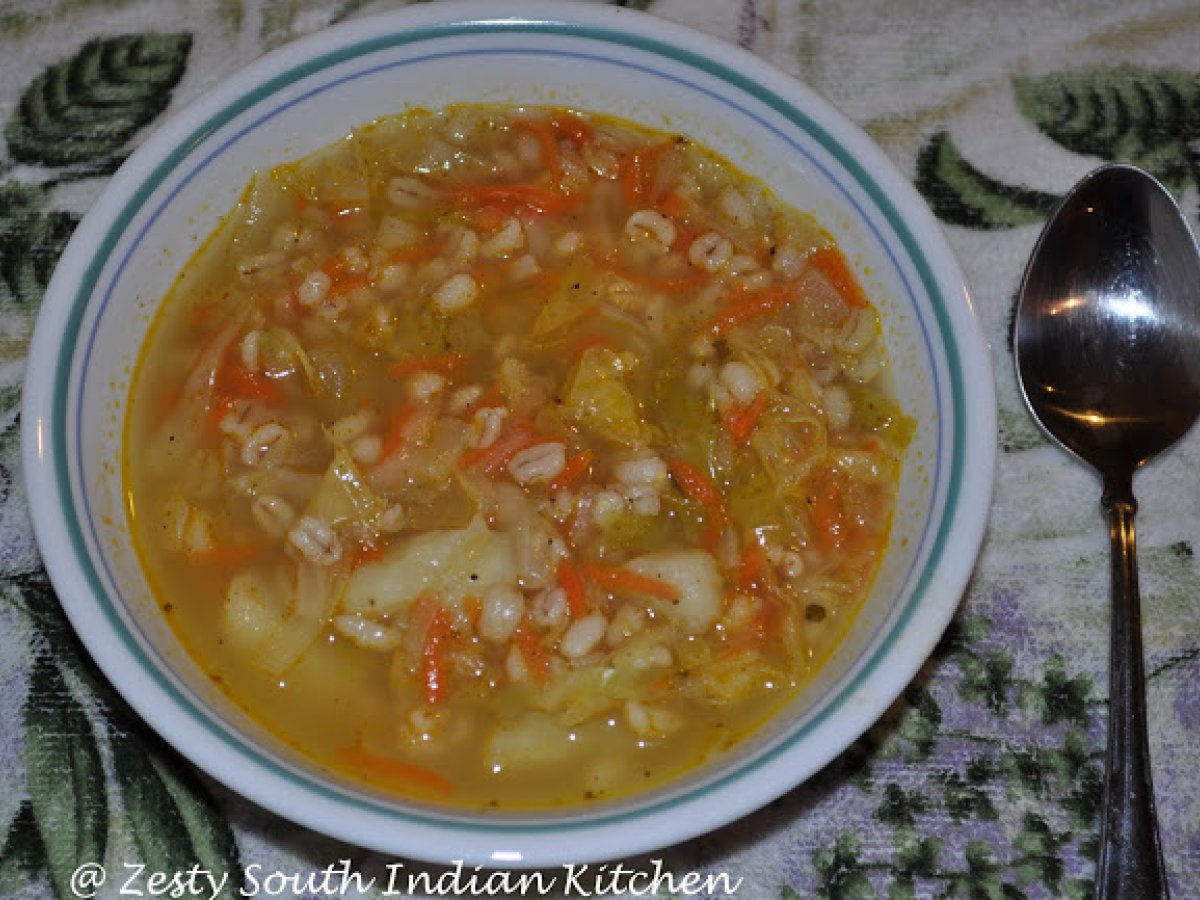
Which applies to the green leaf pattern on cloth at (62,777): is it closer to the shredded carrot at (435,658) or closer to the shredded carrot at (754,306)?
the shredded carrot at (435,658)

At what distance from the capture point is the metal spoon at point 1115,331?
302 centimetres

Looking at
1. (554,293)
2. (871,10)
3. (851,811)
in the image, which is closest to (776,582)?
(851,811)

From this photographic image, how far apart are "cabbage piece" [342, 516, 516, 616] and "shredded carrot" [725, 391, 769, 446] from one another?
575 millimetres

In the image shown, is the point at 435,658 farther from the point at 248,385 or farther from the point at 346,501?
the point at 248,385

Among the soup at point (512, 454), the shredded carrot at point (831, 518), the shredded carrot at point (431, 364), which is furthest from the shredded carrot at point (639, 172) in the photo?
the shredded carrot at point (831, 518)

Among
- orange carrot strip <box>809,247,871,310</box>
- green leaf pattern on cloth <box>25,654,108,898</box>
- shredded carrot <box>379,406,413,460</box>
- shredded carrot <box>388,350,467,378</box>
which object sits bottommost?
green leaf pattern on cloth <box>25,654,108,898</box>

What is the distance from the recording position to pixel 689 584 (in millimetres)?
2686

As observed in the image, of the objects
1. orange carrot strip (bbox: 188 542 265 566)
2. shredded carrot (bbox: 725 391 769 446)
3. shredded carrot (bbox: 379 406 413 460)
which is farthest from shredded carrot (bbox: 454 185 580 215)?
orange carrot strip (bbox: 188 542 265 566)

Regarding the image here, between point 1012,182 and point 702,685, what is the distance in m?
1.78

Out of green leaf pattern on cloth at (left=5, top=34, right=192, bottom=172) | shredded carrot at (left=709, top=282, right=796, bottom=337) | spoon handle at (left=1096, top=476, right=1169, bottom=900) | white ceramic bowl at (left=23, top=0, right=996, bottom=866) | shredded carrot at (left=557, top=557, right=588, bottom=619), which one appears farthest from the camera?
green leaf pattern on cloth at (left=5, top=34, right=192, bottom=172)

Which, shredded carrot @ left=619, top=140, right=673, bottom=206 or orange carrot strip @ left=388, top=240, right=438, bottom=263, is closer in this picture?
orange carrot strip @ left=388, top=240, right=438, bottom=263

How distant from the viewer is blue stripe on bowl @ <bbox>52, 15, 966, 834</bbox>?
A: 7.33ft

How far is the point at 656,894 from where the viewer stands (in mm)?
2629

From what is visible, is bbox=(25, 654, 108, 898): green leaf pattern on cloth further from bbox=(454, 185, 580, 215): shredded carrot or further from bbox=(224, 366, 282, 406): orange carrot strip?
bbox=(454, 185, 580, 215): shredded carrot
